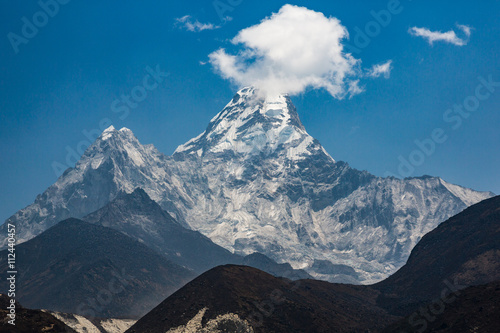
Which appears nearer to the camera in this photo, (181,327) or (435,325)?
(435,325)

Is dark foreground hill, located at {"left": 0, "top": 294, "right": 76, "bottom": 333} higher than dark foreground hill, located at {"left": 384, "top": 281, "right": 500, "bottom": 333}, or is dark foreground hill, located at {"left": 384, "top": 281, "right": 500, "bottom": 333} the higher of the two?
dark foreground hill, located at {"left": 384, "top": 281, "right": 500, "bottom": 333}

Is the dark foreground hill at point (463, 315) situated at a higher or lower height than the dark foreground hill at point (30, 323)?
higher

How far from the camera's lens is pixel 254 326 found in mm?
199125

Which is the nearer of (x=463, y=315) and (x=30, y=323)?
(x=30, y=323)

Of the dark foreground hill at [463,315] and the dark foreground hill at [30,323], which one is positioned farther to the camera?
the dark foreground hill at [463,315]

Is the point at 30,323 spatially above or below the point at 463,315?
below

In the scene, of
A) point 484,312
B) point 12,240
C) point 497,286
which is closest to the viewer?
point 12,240

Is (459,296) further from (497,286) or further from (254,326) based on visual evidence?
(254,326)

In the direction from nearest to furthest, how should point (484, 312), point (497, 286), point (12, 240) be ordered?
point (12, 240) < point (484, 312) < point (497, 286)

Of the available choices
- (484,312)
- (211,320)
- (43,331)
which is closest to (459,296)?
(484,312)

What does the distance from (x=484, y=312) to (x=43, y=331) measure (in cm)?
11837

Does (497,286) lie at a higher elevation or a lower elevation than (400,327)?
higher

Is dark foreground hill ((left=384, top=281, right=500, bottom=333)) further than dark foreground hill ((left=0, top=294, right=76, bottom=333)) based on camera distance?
Yes

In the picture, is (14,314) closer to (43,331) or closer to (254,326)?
(43,331)
